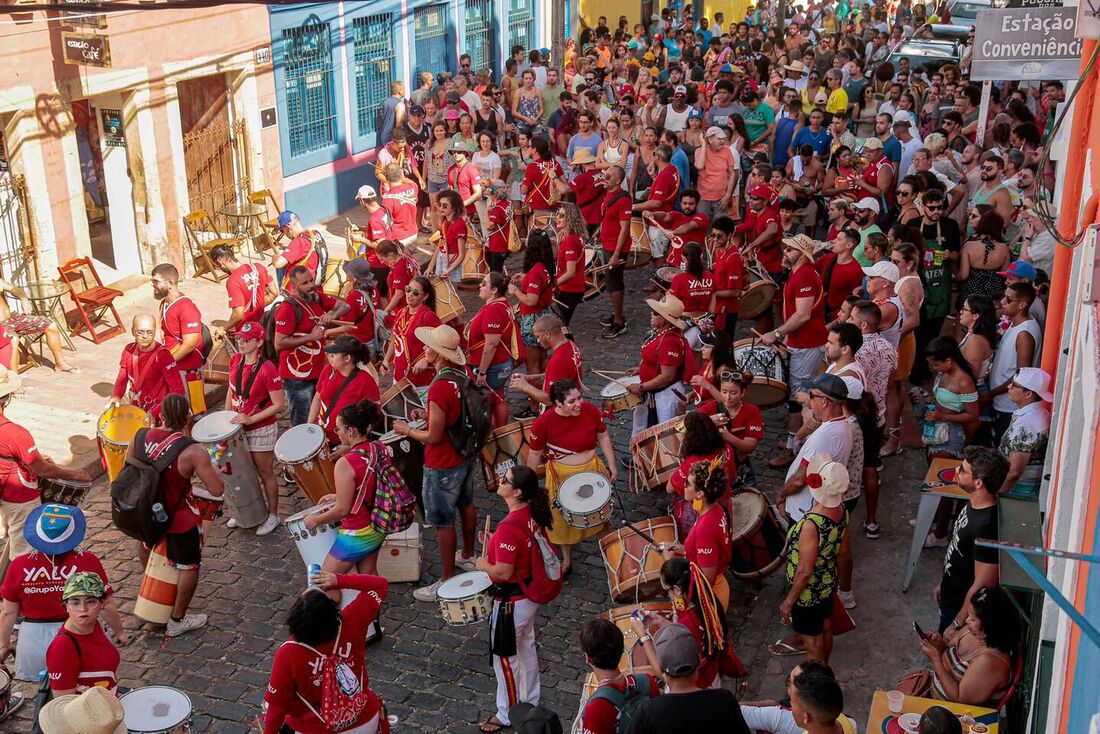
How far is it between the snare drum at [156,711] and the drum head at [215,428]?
2733 mm

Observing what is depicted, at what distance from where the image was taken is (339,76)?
17.4 m

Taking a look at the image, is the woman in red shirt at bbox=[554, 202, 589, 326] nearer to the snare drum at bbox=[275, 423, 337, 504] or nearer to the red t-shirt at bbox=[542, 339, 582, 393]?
the red t-shirt at bbox=[542, 339, 582, 393]

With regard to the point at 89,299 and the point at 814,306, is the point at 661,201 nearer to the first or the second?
the point at 814,306

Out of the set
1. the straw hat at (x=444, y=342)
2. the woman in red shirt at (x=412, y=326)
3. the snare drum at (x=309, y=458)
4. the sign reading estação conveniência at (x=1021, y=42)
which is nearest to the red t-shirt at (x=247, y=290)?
the woman in red shirt at (x=412, y=326)

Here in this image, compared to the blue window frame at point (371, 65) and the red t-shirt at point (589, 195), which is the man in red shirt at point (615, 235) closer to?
the red t-shirt at point (589, 195)

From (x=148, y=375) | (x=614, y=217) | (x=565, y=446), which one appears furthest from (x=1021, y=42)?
(x=148, y=375)

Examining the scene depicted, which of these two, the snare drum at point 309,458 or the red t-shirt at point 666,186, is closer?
the snare drum at point 309,458

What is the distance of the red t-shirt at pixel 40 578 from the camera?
20.6 ft

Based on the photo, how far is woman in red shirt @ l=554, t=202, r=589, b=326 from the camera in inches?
445

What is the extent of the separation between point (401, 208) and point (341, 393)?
16.0 feet

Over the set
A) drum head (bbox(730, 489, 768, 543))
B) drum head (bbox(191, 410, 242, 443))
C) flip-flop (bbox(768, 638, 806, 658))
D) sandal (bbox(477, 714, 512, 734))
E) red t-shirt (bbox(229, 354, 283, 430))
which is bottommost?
sandal (bbox(477, 714, 512, 734))

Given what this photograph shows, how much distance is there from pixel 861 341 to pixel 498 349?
2989 millimetres

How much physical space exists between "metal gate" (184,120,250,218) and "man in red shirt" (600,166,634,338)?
224 inches

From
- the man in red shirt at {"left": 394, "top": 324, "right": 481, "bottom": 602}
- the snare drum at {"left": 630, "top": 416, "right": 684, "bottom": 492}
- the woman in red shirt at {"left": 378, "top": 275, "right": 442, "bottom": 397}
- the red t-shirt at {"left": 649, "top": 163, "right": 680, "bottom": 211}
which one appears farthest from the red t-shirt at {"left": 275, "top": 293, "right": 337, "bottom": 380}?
the red t-shirt at {"left": 649, "top": 163, "right": 680, "bottom": 211}
